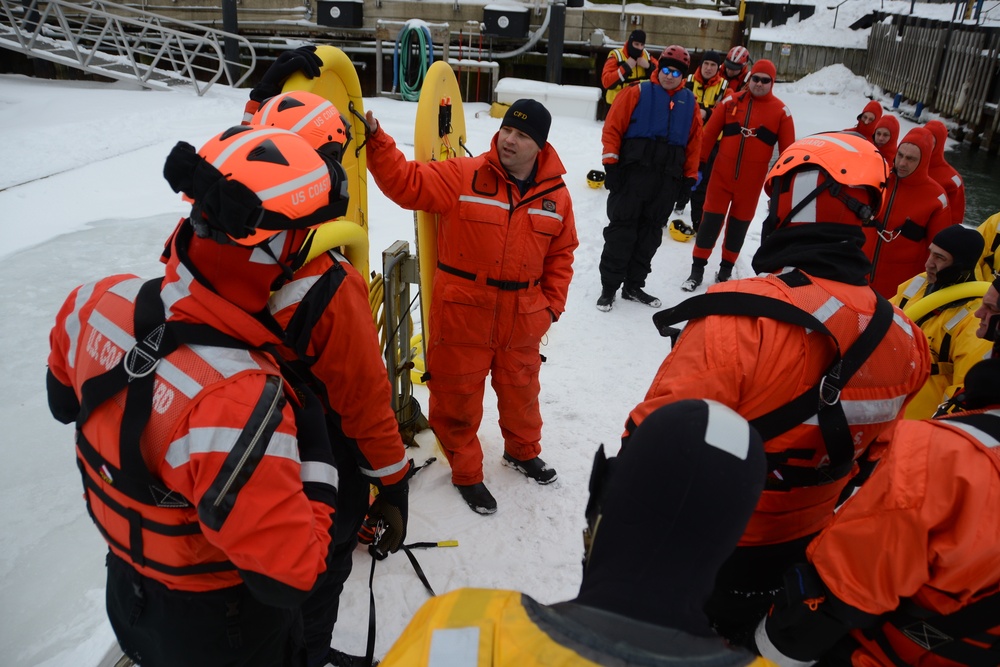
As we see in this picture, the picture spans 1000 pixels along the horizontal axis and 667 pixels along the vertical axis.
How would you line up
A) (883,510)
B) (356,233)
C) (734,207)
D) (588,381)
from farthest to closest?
(734,207) < (588,381) < (356,233) < (883,510)

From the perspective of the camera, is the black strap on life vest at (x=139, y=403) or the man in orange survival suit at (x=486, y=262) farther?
the man in orange survival suit at (x=486, y=262)

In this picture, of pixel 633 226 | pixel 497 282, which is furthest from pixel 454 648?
pixel 633 226

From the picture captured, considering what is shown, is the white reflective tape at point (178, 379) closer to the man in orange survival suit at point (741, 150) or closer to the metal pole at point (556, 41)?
the man in orange survival suit at point (741, 150)

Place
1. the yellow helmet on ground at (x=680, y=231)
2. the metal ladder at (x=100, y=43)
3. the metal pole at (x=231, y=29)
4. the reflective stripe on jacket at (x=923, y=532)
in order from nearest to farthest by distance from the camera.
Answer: the reflective stripe on jacket at (x=923, y=532) < the yellow helmet on ground at (x=680, y=231) < the metal ladder at (x=100, y=43) < the metal pole at (x=231, y=29)

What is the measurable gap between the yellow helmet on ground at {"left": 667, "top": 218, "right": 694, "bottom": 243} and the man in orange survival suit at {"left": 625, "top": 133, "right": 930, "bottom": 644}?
5450mm

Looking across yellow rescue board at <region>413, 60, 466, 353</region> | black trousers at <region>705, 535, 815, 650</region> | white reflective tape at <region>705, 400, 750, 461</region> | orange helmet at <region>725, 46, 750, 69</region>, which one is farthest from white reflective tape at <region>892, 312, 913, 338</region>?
orange helmet at <region>725, 46, 750, 69</region>

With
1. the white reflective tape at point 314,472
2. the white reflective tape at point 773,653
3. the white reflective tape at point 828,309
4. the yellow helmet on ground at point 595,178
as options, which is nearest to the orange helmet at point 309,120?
the white reflective tape at point 314,472

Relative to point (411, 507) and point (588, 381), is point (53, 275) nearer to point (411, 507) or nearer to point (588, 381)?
point (411, 507)

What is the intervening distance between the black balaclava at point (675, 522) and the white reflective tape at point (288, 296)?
1.18 metres

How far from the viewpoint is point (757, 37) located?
74.0ft

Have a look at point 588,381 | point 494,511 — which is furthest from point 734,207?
point 494,511

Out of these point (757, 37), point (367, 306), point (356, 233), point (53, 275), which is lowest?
point (53, 275)

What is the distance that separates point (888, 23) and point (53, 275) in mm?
25218

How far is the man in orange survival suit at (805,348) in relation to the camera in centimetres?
156
